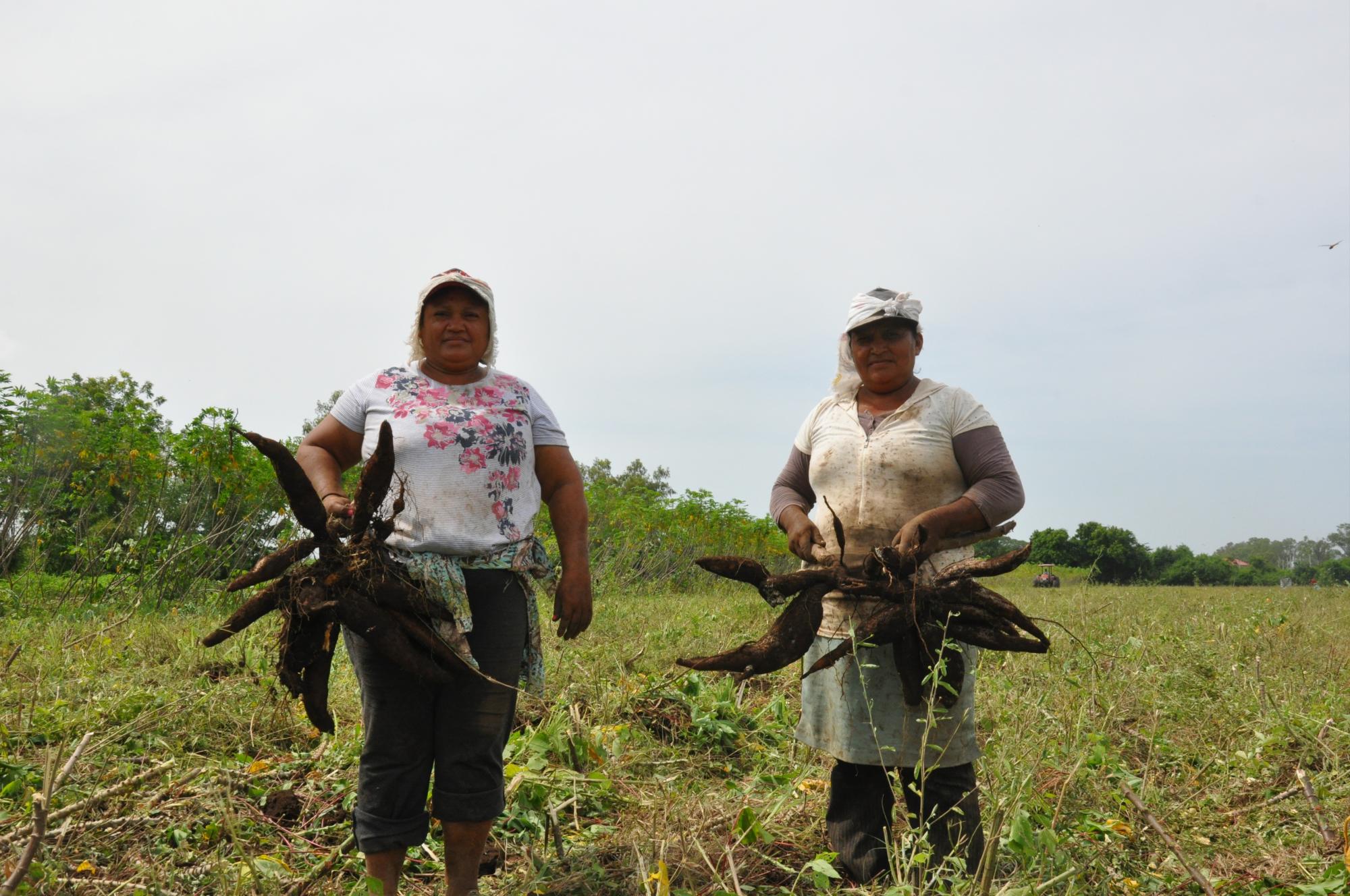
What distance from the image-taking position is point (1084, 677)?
3453 millimetres

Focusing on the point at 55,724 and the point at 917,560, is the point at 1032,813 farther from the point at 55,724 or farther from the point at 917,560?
the point at 55,724

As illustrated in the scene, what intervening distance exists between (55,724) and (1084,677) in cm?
376

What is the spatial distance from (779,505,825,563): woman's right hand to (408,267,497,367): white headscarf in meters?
A: 0.97

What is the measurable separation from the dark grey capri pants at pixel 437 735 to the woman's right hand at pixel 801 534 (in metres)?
0.83

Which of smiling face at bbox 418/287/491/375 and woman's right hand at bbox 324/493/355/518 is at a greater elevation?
smiling face at bbox 418/287/491/375

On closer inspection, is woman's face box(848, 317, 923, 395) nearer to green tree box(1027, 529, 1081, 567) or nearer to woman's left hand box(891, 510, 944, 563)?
woman's left hand box(891, 510, 944, 563)

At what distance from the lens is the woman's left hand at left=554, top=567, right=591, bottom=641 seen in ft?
7.67

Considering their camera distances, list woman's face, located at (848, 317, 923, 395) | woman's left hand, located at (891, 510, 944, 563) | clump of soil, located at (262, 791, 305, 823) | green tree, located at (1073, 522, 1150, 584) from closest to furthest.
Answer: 1. woman's left hand, located at (891, 510, 944, 563)
2. woman's face, located at (848, 317, 923, 395)
3. clump of soil, located at (262, 791, 305, 823)
4. green tree, located at (1073, 522, 1150, 584)

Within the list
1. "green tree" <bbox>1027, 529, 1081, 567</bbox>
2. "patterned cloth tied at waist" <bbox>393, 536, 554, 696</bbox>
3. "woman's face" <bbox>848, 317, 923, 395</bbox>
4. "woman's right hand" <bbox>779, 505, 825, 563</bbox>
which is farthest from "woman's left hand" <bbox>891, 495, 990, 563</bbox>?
"green tree" <bbox>1027, 529, 1081, 567</bbox>

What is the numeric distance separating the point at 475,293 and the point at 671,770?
194 centimetres

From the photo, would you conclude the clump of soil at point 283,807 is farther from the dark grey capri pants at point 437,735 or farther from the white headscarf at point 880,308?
the white headscarf at point 880,308

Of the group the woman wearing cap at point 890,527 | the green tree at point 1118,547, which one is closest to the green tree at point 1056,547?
the green tree at point 1118,547

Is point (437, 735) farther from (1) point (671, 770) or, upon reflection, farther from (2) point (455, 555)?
(1) point (671, 770)

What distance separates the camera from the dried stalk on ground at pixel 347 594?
205 centimetres
